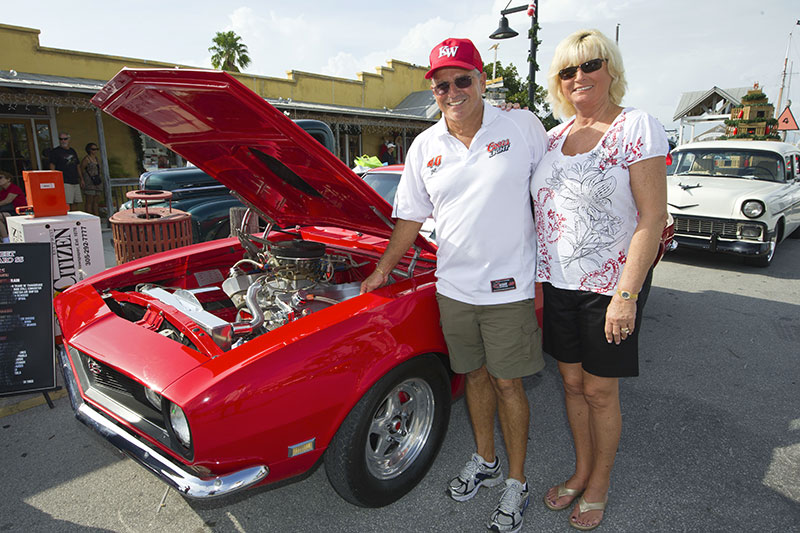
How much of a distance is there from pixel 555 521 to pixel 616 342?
0.93m

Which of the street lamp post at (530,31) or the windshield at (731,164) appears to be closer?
the windshield at (731,164)

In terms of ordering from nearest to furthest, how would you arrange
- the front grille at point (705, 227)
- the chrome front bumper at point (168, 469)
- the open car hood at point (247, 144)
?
the chrome front bumper at point (168, 469) → the open car hood at point (247, 144) → the front grille at point (705, 227)

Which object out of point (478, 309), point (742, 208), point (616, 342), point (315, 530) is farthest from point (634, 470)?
point (742, 208)

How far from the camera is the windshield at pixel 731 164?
7410mm

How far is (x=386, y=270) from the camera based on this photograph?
2.35 m

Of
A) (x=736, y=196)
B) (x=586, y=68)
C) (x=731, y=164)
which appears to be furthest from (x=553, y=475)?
(x=731, y=164)

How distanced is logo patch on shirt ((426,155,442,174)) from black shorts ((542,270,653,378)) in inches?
27.2

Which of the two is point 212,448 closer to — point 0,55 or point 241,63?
point 0,55

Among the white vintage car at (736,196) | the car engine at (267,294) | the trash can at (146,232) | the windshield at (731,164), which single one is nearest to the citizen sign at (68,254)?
the trash can at (146,232)

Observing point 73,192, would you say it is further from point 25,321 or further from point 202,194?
point 25,321

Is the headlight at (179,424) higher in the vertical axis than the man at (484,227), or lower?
lower

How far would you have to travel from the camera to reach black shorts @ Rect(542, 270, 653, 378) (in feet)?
6.37

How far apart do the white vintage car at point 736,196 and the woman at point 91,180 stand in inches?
429

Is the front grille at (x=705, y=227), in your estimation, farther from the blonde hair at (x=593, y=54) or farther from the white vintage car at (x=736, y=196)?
the blonde hair at (x=593, y=54)
